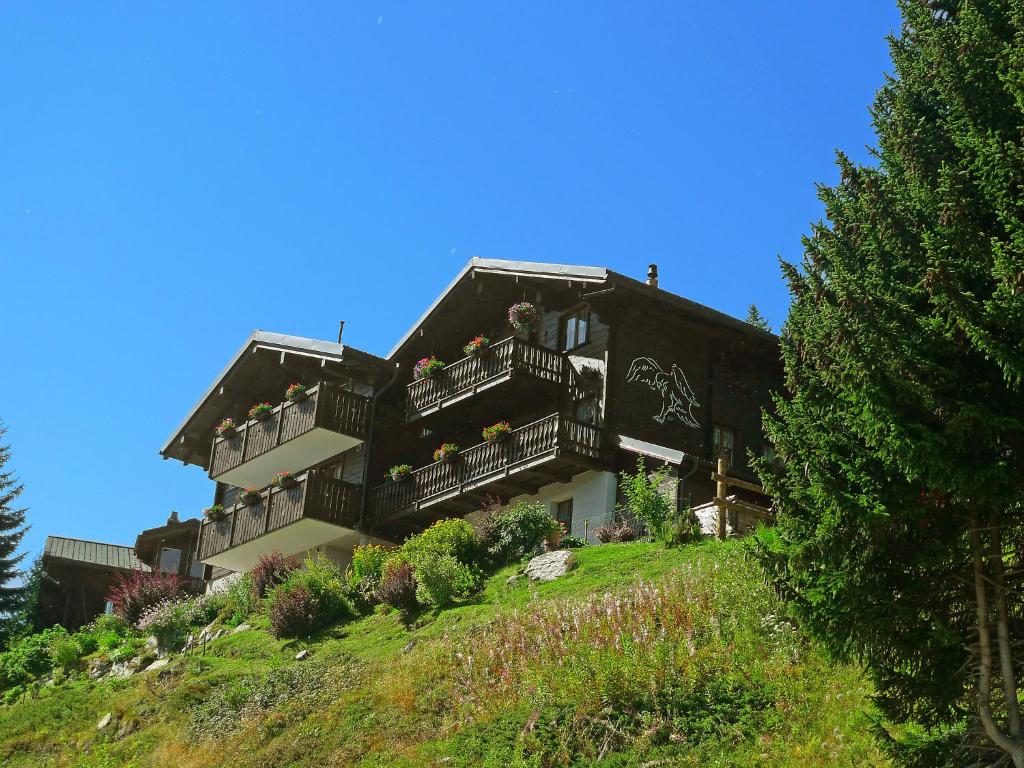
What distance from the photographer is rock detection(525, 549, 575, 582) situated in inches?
925

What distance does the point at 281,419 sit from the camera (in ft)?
116

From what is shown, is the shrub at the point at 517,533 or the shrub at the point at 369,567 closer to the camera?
the shrub at the point at 517,533

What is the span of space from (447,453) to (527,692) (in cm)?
1456

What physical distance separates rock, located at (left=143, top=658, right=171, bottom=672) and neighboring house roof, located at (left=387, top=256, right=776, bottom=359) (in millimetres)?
12212

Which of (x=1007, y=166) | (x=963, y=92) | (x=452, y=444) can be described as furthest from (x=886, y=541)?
(x=452, y=444)

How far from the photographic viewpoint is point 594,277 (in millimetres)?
29703

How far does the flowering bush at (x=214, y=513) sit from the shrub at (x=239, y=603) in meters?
3.61

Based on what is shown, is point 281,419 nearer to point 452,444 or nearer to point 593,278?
point 452,444

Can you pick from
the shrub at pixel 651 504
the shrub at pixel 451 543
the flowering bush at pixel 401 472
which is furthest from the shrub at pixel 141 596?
the shrub at pixel 651 504

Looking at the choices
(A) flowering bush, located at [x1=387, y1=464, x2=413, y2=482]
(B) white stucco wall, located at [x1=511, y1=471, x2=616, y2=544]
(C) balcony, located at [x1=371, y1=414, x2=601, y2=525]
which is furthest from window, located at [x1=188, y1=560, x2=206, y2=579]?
(B) white stucco wall, located at [x1=511, y1=471, x2=616, y2=544]

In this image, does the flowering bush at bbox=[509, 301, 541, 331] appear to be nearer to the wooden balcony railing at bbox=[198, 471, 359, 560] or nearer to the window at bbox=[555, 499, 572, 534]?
the window at bbox=[555, 499, 572, 534]

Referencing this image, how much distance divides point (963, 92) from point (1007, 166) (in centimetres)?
131

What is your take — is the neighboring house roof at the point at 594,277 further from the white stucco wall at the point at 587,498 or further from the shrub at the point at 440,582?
the shrub at the point at 440,582

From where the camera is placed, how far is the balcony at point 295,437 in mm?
33875
